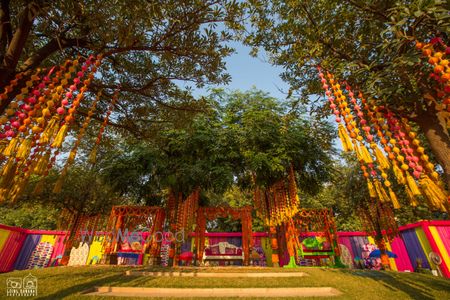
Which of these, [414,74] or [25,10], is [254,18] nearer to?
[414,74]

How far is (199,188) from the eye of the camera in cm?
1237

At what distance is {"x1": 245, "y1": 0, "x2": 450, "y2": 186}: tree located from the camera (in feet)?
10.00

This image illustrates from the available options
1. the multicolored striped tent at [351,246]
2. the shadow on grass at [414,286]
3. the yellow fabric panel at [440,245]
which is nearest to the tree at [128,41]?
the shadow on grass at [414,286]

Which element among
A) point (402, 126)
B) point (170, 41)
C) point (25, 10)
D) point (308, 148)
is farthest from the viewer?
point (308, 148)

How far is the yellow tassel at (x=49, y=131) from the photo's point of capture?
2881 millimetres

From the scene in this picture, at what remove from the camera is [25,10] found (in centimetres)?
316

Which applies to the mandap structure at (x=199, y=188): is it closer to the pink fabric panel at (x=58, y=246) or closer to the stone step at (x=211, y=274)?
the stone step at (x=211, y=274)

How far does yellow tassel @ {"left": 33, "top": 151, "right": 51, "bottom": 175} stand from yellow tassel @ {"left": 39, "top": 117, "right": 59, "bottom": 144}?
19 centimetres

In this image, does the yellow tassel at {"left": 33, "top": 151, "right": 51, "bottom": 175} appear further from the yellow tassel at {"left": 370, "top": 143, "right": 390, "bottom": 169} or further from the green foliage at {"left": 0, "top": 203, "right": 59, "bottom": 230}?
the green foliage at {"left": 0, "top": 203, "right": 59, "bottom": 230}

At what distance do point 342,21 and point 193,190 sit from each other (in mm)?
9812

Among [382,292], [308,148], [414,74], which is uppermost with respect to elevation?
[308,148]

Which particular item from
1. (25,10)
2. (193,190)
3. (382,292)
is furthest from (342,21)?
(193,190)

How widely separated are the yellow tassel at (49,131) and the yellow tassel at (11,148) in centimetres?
24

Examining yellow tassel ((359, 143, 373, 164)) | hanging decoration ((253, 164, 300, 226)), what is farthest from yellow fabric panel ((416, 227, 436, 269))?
yellow tassel ((359, 143, 373, 164))
